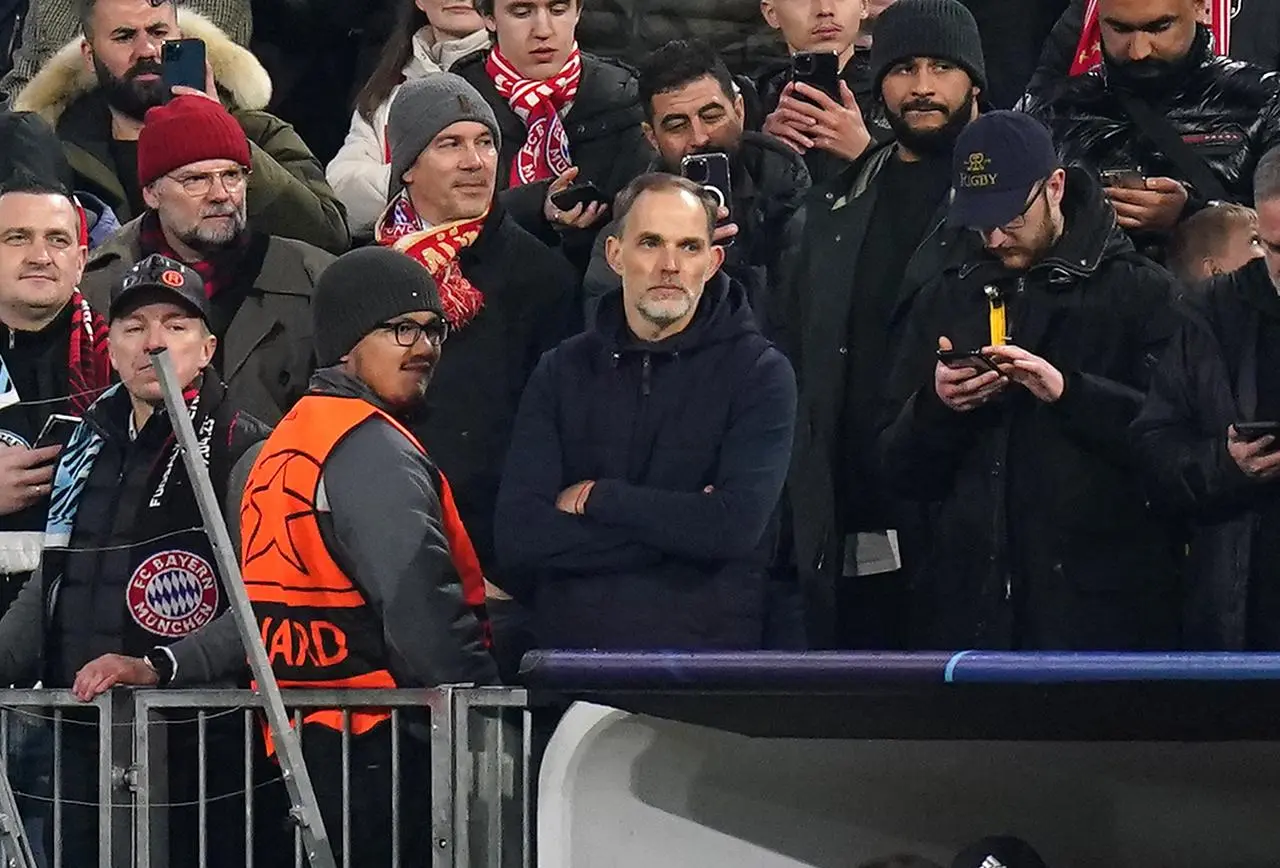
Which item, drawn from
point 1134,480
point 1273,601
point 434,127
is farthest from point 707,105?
point 1273,601

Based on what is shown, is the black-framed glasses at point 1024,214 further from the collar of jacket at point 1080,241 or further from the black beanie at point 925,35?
the black beanie at point 925,35

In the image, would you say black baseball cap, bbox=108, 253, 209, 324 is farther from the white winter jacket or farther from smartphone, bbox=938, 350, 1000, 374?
smartphone, bbox=938, 350, 1000, 374

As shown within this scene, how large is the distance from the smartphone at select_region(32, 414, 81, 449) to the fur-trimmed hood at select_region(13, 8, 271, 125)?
1.77 meters

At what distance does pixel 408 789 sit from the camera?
5668mm

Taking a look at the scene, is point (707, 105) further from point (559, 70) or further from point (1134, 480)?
point (1134, 480)

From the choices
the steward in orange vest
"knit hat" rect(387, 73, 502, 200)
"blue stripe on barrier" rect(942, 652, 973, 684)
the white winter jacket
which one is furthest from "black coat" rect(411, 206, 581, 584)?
"blue stripe on barrier" rect(942, 652, 973, 684)

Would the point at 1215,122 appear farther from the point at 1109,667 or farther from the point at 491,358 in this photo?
the point at 1109,667

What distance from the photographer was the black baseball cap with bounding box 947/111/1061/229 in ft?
20.7

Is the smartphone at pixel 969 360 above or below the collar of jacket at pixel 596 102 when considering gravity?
below

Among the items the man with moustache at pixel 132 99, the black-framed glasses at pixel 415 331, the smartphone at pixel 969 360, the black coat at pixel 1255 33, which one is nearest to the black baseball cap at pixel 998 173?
the smartphone at pixel 969 360

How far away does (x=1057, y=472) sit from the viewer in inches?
246

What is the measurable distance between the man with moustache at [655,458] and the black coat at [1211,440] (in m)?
0.90

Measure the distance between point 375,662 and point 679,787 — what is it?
1179 millimetres

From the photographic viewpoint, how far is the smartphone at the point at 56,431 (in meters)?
7.18
